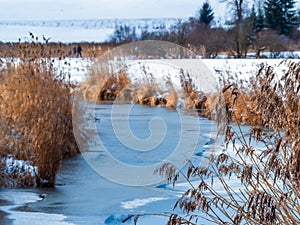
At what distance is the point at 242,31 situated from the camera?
3191cm

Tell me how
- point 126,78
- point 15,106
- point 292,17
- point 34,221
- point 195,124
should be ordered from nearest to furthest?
point 34,221 < point 15,106 < point 195,124 < point 126,78 < point 292,17

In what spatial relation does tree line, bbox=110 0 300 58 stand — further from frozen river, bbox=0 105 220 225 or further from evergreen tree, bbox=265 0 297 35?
frozen river, bbox=0 105 220 225

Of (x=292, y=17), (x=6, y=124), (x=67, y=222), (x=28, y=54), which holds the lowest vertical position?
(x=67, y=222)

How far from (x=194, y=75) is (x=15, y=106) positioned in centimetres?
796

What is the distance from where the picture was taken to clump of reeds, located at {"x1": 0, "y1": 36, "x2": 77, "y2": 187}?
19.0 ft

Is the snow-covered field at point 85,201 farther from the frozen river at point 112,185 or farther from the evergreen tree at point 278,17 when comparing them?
the evergreen tree at point 278,17

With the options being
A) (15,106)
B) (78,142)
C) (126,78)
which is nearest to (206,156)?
(78,142)

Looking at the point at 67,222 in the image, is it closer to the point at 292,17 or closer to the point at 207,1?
the point at 292,17

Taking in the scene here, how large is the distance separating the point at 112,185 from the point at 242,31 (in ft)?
89.1

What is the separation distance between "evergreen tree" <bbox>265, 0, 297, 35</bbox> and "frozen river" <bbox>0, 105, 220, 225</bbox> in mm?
30729

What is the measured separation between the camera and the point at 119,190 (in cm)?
572

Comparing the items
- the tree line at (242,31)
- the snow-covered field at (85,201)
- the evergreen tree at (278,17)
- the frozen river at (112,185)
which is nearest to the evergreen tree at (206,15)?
the tree line at (242,31)

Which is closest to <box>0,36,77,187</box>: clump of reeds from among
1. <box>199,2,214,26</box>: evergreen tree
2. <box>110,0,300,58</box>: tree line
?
<box>110,0,300,58</box>: tree line

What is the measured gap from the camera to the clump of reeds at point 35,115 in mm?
5805
